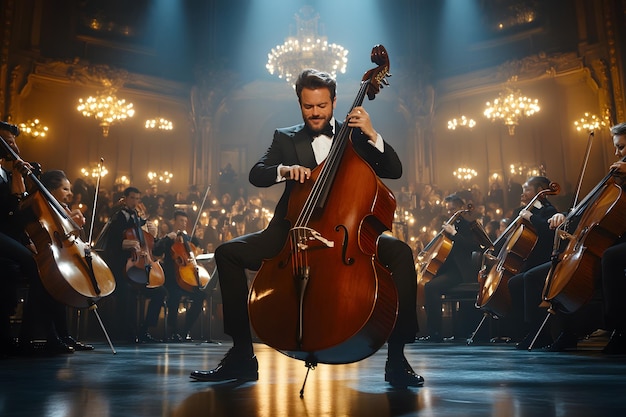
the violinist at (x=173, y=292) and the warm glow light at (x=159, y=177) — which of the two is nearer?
the violinist at (x=173, y=292)

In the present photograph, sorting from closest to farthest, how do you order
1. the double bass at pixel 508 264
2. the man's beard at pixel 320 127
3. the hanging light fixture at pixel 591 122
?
1. the man's beard at pixel 320 127
2. the double bass at pixel 508 264
3. the hanging light fixture at pixel 591 122

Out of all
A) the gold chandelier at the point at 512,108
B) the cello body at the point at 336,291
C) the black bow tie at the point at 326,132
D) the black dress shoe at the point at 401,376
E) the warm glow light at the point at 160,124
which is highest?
the warm glow light at the point at 160,124

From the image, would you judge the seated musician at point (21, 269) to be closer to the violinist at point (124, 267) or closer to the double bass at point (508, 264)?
the violinist at point (124, 267)

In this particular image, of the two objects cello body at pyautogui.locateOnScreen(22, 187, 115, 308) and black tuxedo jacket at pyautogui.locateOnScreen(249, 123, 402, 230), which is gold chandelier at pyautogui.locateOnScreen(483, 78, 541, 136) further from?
black tuxedo jacket at pyautogui.locateOnScreen(249, 123, 402, 230)

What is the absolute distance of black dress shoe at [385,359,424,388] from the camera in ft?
6.89

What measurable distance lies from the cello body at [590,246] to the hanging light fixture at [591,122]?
8920 millimetres

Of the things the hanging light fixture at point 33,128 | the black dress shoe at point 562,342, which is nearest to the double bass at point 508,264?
the black dress shoe at point 562,342

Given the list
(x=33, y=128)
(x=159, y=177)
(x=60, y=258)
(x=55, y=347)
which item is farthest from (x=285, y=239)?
(x=159, y=177)

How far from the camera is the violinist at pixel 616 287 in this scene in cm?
364

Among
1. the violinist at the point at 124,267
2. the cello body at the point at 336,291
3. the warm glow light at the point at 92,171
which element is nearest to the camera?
the cello body at the point at 336,291

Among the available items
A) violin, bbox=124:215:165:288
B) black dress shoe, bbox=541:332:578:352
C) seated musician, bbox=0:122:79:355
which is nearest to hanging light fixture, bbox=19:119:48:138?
violin, bbox=124:215:165:288

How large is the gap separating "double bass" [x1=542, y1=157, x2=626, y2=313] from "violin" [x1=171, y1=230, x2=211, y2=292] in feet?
14.2

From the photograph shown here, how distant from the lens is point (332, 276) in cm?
194

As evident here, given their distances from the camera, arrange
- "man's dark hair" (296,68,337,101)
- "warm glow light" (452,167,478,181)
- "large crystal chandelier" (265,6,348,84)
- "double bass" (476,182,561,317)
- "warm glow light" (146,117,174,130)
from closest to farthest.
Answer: "man's dark hair" (296,68,337,101) → "double bass" (476,182,561,317) → "large crystal chandelier" (265,6,348,84) → "warm glow light" (146,117,174,130) → "warm glow light" (452,167,478,181)
